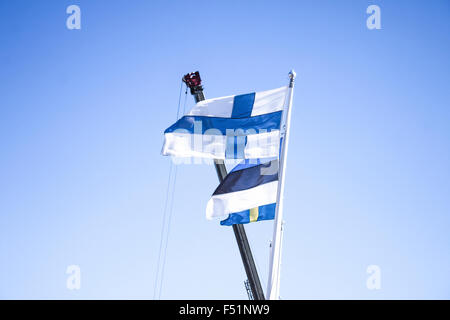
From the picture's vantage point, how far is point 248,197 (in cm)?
953

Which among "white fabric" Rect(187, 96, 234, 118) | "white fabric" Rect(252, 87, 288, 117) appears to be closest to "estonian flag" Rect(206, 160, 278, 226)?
"white fabric" Rect(252, 87, 288, 117)

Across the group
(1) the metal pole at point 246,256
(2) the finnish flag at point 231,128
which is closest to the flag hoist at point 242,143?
(2) the finnish flag at point 231,128

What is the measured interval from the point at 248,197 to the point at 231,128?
1.80 metres

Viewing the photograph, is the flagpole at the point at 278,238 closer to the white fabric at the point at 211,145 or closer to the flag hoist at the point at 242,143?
the flag hoist at the point at 242,143

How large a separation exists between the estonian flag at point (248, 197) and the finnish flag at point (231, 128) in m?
0.40

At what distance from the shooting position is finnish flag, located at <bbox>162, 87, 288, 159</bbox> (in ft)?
32.2

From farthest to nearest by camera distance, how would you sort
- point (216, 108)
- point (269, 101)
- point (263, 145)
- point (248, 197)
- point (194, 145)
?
point (216, 108) < point (194, 145) < point (269, 101) < point (263, 145) < point (248, 197)

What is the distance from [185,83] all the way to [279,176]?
6262mm

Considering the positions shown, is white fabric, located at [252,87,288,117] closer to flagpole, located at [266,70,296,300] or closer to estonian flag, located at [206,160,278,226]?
flagpole, located at [266,70,296,300]

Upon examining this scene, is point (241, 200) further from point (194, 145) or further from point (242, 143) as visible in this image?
point (194, 145)

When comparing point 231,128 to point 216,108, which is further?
point 216,108

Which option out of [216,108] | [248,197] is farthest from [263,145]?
[216,108]

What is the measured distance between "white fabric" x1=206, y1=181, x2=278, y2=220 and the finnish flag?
799mm

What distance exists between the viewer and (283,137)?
9234mm
